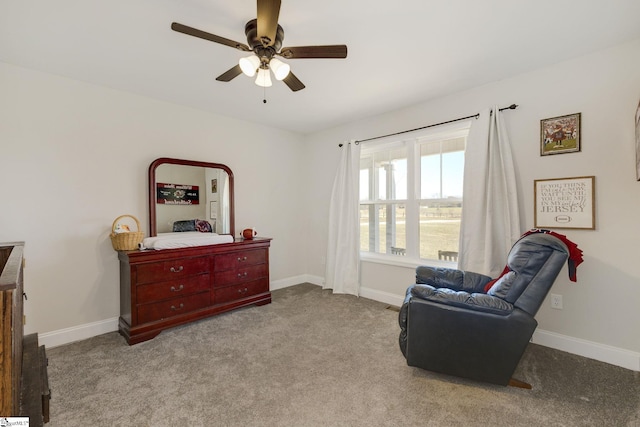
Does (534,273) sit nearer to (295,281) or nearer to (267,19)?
(267,19)

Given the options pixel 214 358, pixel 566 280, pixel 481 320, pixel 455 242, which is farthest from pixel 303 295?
pixel 566 280

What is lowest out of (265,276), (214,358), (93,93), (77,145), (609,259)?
(214,358)

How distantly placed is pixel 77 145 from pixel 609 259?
4.65m

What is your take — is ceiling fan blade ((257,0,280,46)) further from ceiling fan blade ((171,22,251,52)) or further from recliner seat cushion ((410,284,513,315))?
recliner seat cushion ((410,284,513,315))

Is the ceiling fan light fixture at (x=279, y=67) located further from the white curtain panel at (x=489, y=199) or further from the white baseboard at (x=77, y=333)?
the white baseboard at (x=77, y=333)

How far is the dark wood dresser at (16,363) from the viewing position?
82 cm

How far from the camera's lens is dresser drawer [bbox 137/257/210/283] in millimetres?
2650

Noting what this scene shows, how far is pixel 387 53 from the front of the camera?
7.49 feet

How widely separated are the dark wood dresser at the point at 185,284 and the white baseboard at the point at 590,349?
283 centimetres

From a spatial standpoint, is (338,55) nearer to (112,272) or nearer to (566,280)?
(566,280)

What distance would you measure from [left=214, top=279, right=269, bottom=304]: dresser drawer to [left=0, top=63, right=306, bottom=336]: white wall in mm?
989

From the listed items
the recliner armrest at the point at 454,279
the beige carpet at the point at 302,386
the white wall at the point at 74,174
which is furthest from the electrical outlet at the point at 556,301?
the white wall at the point at 74,174

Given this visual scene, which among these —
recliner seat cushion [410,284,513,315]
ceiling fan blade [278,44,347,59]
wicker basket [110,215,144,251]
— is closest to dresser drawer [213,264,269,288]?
wicker basket [110,215,144,251]

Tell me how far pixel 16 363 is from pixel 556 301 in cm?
351
